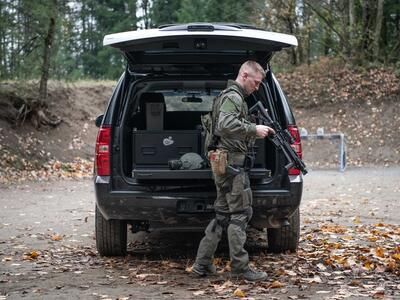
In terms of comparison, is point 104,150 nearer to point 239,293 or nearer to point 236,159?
point 236,159

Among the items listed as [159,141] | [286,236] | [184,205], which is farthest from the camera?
[286,236]

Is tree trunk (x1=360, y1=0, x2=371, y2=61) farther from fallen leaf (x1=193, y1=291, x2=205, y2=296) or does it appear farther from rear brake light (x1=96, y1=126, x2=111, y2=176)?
fallen leaf (x1=193, y1=291, x2=205, y2=296)

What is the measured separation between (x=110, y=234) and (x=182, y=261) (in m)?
0.79

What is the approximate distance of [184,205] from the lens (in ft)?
21.1

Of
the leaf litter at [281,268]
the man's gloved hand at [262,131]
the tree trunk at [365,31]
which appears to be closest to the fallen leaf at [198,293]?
the leaf litter at [281,268]

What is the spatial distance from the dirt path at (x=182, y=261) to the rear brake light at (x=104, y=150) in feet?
3.14

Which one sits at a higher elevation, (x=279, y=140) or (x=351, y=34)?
(x=351, y=34)

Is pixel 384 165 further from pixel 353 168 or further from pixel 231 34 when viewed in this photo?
pixel 231 34

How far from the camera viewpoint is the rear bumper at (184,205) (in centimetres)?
639

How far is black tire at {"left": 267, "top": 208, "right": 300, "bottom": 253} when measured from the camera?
711 centimetres

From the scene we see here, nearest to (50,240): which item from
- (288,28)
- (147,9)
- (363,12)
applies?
(363,12)

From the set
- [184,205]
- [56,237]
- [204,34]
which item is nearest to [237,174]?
[184,205]

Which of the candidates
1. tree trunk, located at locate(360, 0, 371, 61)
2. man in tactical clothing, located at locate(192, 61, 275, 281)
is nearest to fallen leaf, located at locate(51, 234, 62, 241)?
man in tactical clothing, located at locate(192, 61, 275, 281)

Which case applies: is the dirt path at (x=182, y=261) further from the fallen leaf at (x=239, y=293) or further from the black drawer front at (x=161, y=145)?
the black drawer front at (x=161, y=145)
